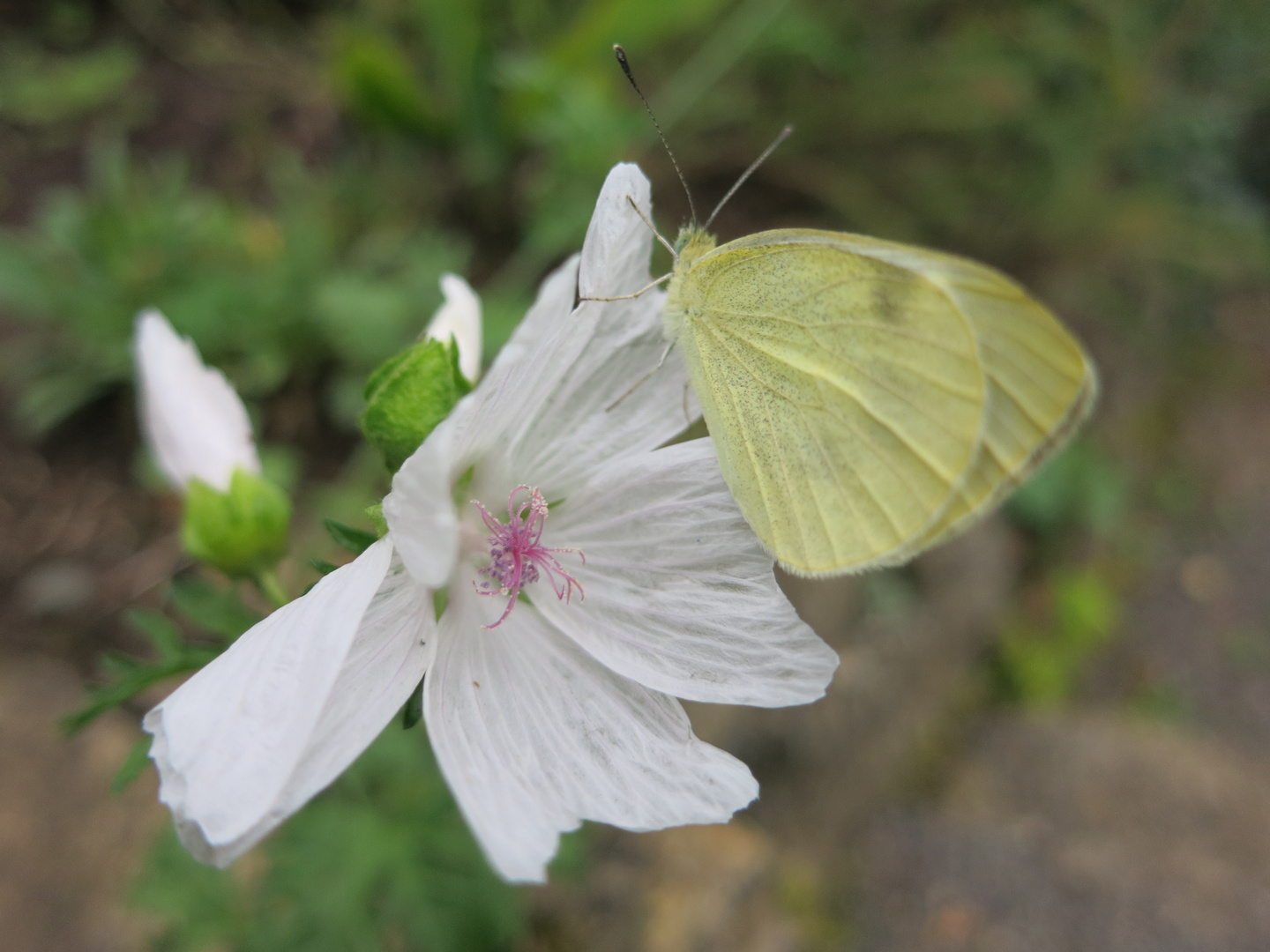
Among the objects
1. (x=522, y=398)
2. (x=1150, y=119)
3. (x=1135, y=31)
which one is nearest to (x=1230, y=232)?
(x=1150, y=119)

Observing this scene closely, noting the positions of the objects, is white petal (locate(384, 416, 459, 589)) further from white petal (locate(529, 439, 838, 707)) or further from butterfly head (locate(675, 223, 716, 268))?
butterfly head (locate(675, 223, 716, 268))

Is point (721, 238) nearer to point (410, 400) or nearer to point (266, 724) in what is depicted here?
point (410, 400)

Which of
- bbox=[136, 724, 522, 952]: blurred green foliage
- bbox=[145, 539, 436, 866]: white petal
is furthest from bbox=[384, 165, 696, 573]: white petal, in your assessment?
bbox=[136, 724, 522, 952]: blurred green foliage

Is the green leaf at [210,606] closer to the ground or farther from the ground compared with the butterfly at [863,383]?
farther from the ground

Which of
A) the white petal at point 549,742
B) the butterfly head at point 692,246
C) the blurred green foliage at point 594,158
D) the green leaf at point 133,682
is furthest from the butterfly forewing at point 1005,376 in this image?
the blurred green foliage at point 594,158

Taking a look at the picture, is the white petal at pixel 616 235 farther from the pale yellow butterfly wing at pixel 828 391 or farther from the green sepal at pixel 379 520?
the green sepal at pixel 379 520
